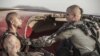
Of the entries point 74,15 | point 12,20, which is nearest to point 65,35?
point 74,15

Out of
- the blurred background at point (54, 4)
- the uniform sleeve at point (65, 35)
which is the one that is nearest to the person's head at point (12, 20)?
the uniform sleeve at point (65, 35)

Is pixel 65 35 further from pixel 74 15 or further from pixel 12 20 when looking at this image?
pixel 12 20

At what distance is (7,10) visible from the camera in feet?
6.05

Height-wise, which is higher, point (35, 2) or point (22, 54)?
point (35, 2)

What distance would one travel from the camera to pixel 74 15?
1.61 meters

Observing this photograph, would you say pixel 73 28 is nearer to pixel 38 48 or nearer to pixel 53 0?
pixel 38 48

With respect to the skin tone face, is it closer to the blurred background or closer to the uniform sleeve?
the uniform sleeve

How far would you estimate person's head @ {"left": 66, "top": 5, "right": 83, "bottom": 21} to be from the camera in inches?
63.1

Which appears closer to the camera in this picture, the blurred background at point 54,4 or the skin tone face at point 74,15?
the skin tone face at point 74,15

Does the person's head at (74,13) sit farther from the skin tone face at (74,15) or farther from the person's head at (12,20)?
the person's head at (12,20)

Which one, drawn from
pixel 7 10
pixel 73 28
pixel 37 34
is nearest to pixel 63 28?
→ pixel 73 28

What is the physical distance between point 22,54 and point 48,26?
271 millimetres

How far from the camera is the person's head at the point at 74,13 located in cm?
160

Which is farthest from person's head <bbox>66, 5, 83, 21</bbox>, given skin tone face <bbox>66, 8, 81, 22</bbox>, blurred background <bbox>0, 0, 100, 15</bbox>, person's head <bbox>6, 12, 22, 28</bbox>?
blurred background <bbox>0, 0, 100, 15</bbox>
